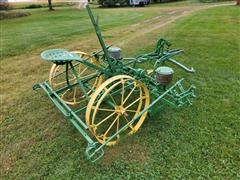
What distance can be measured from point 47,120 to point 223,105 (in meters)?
2.48

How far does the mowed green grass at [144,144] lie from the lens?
2.42 meters

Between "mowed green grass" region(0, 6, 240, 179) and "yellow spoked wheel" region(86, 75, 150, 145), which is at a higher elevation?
"yellow spoked wheel" region(86, 75, 150, 145)

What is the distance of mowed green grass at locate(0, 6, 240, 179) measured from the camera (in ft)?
7.94

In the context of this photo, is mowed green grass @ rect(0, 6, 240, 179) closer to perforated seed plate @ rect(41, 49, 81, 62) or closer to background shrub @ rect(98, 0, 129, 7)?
perforated seed plate @ rect(41, 49, 81, 62)

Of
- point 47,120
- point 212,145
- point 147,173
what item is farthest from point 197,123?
point 47,120

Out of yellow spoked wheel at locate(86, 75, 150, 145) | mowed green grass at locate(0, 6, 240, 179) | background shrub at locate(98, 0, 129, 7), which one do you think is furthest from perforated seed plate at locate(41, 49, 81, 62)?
background shrub at locate(98, 0, 129, 7)

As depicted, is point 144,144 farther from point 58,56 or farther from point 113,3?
point 113,3

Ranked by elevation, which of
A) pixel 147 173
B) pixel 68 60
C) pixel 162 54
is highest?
pixel 68 60

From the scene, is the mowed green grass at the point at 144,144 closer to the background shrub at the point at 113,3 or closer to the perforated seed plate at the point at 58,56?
the perforated seed plate at the point at 58,56

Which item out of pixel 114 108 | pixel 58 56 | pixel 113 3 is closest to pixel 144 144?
pixel 114 108

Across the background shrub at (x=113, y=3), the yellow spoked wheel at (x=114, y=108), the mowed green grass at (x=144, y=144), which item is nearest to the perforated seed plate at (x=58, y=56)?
the yellow spoked wheel at (x=114, y=108)

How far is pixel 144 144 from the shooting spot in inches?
109

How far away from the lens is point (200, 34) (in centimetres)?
747

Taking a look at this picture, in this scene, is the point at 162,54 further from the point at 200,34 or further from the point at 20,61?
the point at 200,34
